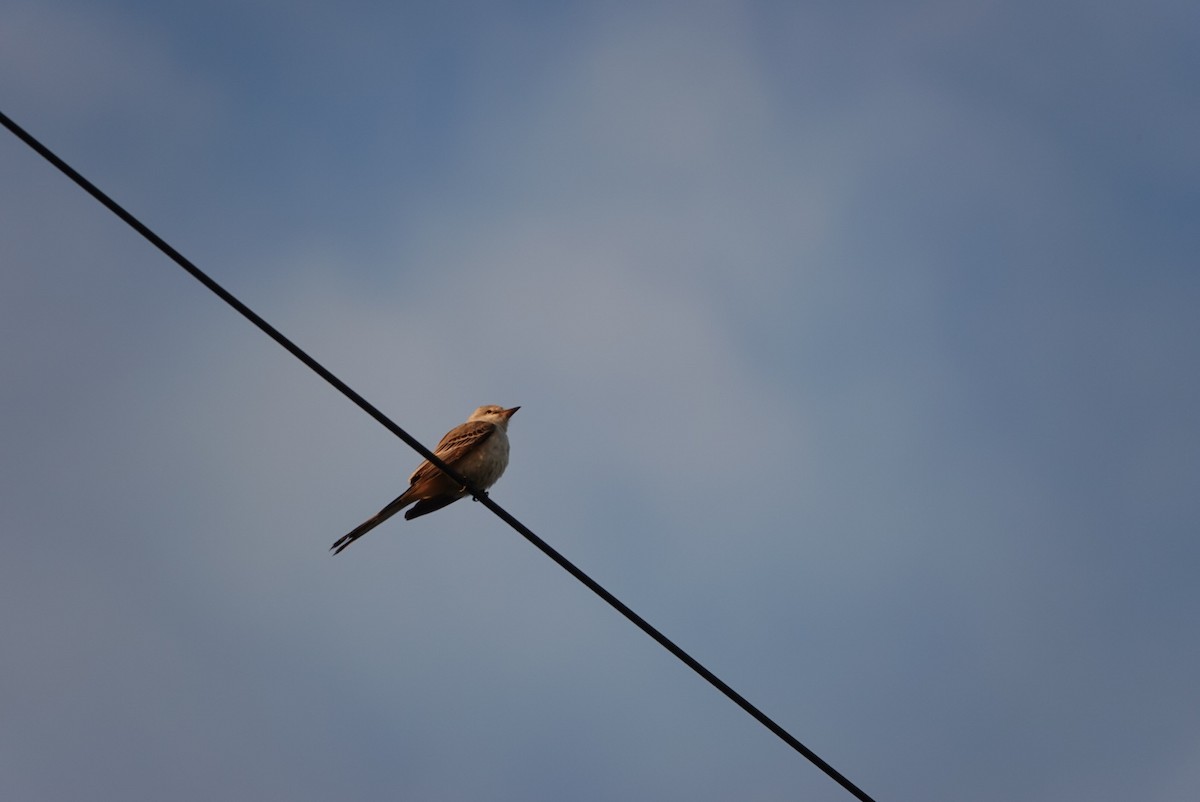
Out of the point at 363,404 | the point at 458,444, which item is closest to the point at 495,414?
the point at 458,444

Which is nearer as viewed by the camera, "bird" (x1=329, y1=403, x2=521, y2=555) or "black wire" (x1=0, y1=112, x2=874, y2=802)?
"black wire" (x1=0, y1=112, x2=874, y2=802)

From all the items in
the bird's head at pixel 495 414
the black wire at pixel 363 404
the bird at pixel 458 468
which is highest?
the bird's head at pixel 495 414

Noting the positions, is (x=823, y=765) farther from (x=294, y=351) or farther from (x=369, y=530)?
(x=369, y=530)

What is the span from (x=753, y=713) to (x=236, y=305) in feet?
11.3

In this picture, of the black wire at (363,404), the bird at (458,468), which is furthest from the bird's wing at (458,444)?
the black wire at (363,404)

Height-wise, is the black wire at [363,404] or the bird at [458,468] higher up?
the bird at [458,468]

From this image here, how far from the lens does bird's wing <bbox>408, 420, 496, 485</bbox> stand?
467 inches

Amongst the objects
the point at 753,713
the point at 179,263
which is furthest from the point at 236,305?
the point at 753,713

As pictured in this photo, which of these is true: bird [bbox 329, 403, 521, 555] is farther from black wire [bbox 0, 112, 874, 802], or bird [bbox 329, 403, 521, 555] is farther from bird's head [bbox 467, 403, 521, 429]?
black wire [bbox 0, 112, 874, 802]

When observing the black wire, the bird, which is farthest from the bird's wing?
the black wire

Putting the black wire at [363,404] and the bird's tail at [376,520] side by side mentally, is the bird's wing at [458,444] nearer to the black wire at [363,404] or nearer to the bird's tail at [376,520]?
the bird's tail at [376,520]

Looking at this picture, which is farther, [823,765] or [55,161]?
[823,765]

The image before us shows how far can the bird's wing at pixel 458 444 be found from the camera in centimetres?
1186

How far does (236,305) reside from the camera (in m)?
6.22
